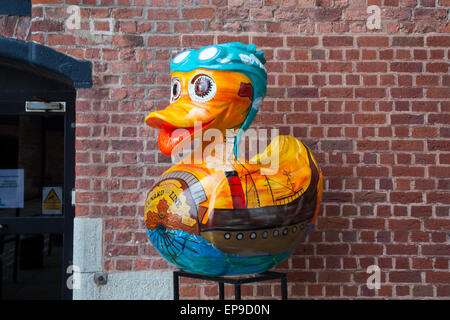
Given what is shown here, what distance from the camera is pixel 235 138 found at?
6.19 ft

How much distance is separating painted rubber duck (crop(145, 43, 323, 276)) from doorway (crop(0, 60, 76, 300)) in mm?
1345

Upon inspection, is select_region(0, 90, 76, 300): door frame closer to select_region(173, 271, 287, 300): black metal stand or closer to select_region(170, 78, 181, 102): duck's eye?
select_region(173, 271, 287, 300): black metal stand

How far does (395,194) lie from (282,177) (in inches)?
48.9

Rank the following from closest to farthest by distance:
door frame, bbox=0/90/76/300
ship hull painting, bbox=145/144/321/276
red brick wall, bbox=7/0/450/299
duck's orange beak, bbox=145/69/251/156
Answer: ship hull painting, bbox=145/144/321/276, duck's orange beak, bbox=145/69/251/156, red brick wall, bbox=7/0/450/299, door frame, bbox=0/90/76/300

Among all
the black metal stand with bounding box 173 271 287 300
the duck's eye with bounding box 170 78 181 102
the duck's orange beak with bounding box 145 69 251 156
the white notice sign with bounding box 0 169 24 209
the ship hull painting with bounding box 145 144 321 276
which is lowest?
the black metal stand with bounding box 173 271 287 300

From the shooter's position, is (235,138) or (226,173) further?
(235,138)

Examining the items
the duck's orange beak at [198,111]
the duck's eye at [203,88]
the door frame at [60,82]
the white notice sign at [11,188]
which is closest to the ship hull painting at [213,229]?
the duck's orange beak at [198,111]

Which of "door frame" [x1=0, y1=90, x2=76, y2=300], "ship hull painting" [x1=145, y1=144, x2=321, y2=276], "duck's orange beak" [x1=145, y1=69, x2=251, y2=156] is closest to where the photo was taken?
"ship hull painting" [x1=145, y1=144, x2=321, y2=276]

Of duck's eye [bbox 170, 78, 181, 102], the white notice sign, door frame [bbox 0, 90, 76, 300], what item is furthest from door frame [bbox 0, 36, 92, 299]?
duck's eye [bbox 170, 78, 181, 102]

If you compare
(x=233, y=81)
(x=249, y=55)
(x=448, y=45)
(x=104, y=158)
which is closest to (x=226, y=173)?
(x=233, y=81)

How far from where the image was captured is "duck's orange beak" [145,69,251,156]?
5.77 feet

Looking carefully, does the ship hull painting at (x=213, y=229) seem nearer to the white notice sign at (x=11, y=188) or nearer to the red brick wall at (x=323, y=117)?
the red brick wall at (x=323, y=117)

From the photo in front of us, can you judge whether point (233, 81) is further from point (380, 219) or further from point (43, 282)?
point (43, 282)

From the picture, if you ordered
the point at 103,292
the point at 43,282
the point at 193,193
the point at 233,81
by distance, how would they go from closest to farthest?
1. the point at 193,193
2. the point at 233,81
3. the point at 103,292
4. the point at 43,282
